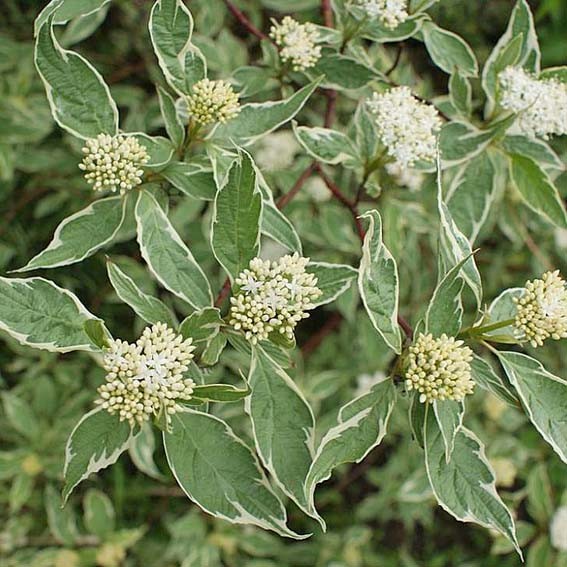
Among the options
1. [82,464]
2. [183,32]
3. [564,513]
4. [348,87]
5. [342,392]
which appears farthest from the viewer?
[342,392]

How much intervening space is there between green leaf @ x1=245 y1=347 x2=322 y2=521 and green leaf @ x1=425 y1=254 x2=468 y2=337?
215mm

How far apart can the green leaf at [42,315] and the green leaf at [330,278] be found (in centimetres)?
36

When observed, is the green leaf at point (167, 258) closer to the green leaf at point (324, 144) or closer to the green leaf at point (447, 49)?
the green leaf at point (324, 144)

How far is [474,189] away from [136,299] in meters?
0.72

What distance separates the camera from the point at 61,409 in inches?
83.6

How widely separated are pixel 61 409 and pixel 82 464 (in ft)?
3.61

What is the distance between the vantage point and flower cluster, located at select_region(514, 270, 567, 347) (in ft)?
3.54

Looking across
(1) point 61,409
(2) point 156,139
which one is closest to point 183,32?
(2) point 156,139

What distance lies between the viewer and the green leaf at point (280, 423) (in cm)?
110

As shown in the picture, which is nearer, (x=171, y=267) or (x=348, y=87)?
(x=171, y=267)

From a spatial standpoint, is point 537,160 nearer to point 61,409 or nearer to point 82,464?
point 82,464

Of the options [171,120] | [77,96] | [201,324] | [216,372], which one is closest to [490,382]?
[201,324]

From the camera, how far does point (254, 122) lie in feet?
4.20

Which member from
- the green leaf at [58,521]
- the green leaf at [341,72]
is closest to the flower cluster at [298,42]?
the green leaf at [341,72]
